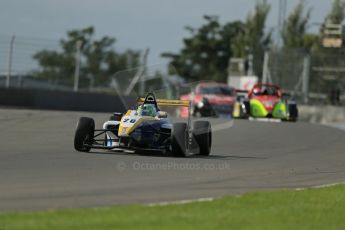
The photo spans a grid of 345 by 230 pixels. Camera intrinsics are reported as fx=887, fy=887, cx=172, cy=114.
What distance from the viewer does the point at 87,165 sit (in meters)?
11.5

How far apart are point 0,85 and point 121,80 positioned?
540 inches

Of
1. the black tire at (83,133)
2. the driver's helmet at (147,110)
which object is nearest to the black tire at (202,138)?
the driver's helmet at (147,110)

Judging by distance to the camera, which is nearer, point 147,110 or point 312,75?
point 147,110

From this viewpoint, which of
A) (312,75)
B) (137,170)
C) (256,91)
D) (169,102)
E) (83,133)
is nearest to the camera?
(137,170)

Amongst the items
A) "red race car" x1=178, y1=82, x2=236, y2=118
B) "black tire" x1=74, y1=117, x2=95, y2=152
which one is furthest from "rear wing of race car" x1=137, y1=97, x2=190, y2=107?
"red race car" x1=178, y1=82, x2=236, y2=118

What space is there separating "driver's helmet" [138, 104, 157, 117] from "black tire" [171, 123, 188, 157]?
471 mm

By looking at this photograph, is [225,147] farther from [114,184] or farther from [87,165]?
[114,184]

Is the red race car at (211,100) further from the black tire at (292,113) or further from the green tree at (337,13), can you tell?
the green tree at (337,13)

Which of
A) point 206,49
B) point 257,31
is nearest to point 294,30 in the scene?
point 257,31

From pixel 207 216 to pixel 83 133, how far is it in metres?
5.96

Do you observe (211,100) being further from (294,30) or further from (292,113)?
(294,30)

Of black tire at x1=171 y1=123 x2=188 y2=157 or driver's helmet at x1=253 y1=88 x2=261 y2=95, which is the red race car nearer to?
driver's helmet at x1=253 y1=88 x2=261 y2=95

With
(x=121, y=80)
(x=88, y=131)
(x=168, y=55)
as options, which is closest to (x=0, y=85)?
(x=121, y=80)

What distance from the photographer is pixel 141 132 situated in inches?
528
